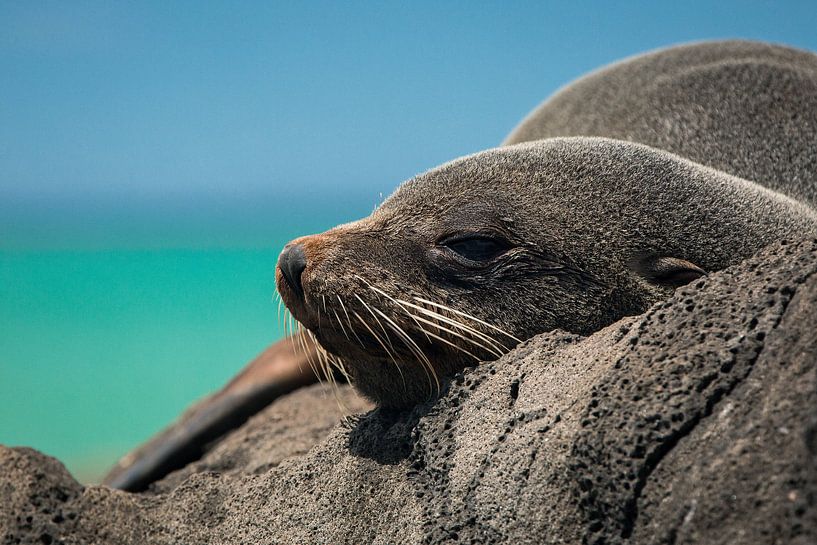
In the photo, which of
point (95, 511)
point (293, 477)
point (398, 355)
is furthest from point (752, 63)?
point (95, 511)

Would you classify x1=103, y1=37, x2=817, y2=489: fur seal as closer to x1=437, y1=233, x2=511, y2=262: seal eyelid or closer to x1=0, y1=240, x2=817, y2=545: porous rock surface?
x1=437, y1=233, x2=511, y2=262: seal eyelid

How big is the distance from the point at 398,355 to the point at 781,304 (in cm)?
132

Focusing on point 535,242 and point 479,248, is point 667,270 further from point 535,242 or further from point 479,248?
point 479,248

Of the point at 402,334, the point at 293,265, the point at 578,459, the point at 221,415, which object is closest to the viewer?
the point at 578,459

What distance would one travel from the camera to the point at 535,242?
3.18m

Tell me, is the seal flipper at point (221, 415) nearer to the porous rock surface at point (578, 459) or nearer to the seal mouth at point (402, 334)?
the porous rock surface at point (578, 459)

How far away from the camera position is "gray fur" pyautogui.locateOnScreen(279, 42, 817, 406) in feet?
10.2

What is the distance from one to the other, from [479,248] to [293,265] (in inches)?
24.6

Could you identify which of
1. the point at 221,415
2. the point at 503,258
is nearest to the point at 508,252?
the point at 503,258

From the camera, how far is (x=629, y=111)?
5.46 meters

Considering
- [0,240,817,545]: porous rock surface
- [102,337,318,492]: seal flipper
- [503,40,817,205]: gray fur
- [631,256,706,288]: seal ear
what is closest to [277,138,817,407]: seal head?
[631,256,706,288]: seal ear

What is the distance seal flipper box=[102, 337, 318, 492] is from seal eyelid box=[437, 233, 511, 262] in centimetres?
284

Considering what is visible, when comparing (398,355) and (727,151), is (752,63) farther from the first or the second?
(398,355)

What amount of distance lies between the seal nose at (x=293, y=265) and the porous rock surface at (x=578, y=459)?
1.67ft
